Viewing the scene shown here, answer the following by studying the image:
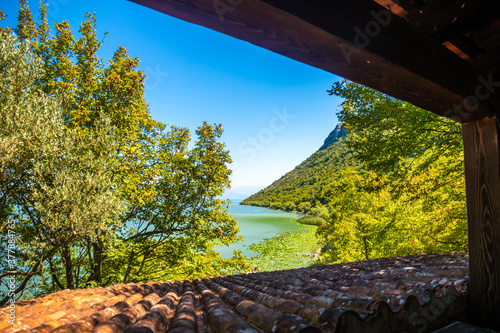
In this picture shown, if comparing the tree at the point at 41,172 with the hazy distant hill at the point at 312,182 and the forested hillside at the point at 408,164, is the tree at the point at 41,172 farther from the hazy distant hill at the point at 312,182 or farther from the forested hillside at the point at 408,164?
the hazy distant hill at the point at 312,182

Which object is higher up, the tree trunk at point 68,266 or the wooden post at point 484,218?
the wooden post at point 484,218

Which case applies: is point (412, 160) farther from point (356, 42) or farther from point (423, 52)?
point (356, 42)

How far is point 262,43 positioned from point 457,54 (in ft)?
5.58

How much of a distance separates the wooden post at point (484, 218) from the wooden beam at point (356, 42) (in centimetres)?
21

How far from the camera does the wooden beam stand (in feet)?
3.23

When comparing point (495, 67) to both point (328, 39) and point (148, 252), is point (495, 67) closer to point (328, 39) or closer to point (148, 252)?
point (328, 39)

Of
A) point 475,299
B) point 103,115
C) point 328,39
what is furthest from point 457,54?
point 103,115

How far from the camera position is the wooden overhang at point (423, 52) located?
1030 millimetres

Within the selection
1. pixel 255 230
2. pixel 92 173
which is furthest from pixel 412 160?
pixel 255 230

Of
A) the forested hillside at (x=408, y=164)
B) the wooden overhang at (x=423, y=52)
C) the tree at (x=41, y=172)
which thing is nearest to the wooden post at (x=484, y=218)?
the wooden overhang at (x=423, y=52)

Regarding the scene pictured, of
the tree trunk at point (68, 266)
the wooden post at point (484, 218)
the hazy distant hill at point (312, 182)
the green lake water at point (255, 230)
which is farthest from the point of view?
the hazy distant hill at point (312, 182)

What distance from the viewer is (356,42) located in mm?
1178

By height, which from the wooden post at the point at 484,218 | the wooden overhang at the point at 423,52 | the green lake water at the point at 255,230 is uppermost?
the wooden overhang at the point at 423,52

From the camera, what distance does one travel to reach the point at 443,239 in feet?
26.0
